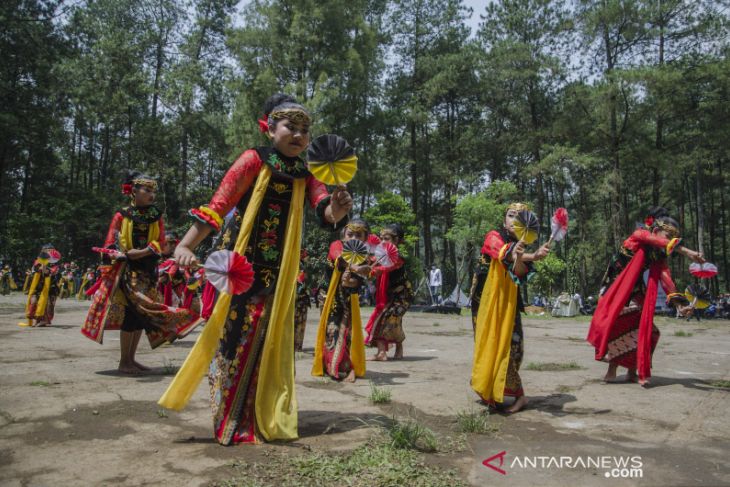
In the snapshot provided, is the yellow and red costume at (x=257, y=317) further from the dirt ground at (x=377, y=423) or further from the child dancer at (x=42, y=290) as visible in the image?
the child dancer at (x=42, y=290)

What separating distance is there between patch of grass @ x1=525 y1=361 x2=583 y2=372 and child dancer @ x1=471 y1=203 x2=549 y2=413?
2280 millimetres

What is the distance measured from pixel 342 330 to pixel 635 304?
3208mm

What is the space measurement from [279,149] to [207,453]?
6.25 feet

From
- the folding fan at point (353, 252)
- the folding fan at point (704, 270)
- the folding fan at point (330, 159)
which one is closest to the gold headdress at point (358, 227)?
the folding fan at point (353, 252)

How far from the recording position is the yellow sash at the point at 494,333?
4277mm

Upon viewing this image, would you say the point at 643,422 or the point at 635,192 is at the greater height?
the point at 635,192

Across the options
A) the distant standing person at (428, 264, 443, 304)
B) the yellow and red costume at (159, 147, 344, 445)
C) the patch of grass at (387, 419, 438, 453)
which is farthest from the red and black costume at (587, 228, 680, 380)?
the distant standing person at (428, 264, 443, 304)

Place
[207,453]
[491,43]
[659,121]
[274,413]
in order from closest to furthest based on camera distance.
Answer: [207,453], [274,413], [659,121], [491,43]

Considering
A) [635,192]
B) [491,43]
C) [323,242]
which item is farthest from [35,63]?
[635,192]

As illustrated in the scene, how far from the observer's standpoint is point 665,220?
5.93 metres

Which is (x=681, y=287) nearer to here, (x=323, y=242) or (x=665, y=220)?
(x=323, y=242)

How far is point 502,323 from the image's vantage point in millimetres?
4414

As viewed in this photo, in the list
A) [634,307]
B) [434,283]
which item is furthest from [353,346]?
[434,283]

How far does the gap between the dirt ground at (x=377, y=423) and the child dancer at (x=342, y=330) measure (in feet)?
0.63
